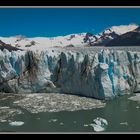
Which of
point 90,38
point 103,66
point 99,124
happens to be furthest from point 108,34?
point 99,124

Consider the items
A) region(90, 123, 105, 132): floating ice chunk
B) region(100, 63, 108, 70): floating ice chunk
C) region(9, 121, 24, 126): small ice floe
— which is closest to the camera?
region(90, 123, 105, 132): floating ice chunk

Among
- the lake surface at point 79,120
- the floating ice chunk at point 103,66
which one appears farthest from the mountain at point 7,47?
the floating ice chunk at point 103,66

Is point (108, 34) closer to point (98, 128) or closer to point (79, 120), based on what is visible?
point (79, 120)

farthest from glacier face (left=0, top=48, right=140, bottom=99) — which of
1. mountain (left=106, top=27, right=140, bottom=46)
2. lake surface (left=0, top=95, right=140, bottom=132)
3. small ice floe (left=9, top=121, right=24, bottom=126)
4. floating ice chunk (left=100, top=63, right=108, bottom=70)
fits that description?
small ice floe (left=9, top=121, right=24, bottom=126)

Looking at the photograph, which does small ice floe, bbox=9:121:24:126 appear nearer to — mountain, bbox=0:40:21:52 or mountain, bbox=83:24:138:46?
mountain, bbox=83:24:138:46
